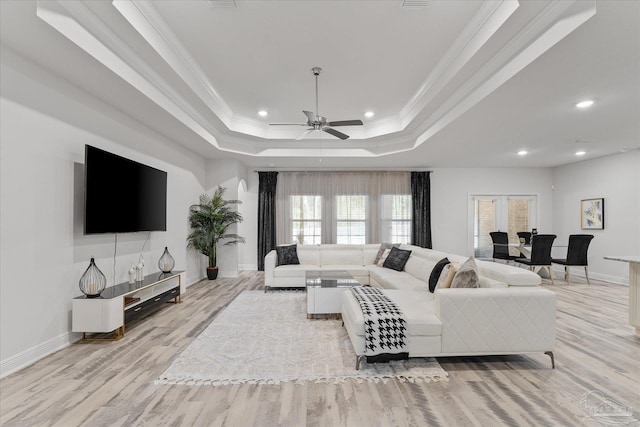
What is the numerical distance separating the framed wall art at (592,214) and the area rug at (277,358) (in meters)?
6.48

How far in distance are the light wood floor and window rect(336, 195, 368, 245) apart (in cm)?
527

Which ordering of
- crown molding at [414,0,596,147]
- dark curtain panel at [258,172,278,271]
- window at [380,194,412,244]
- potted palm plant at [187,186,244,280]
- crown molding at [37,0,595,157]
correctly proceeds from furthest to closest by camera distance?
window at [380,194,412,244] < dark curtain panel at [258,172,278,271] < potted palm plant at [187,186,244,280] < crown molding at [37,0,595,157] < crown molding at [414,0,596,147]

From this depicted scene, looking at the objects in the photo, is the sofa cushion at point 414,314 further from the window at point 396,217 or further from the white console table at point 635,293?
the window at point 396,217

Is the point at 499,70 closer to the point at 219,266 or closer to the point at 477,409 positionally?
the point at 477,409

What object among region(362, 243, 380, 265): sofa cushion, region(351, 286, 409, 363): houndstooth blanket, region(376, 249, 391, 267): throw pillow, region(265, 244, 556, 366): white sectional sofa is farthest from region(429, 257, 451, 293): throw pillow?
region(362, 243, 380, 265): sofa cushion

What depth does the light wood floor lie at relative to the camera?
6.72ft

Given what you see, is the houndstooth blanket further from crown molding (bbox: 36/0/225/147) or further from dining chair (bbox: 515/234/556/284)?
dining chair (bbox: 515/234/556/284)

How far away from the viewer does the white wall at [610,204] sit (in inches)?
248

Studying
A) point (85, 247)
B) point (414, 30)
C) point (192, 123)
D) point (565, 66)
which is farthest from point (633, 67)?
point (85, 247)

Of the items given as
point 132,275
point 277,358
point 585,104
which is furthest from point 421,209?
point 132,275

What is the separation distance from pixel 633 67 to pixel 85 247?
18.8ft

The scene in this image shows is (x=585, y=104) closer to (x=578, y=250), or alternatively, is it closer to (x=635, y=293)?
(x=635, y=293)

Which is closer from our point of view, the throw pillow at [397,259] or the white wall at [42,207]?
the white wall at [42,207]

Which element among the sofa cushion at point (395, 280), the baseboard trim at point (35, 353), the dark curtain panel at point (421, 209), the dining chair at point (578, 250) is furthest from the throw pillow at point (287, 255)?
the dining chair at point (578, 250)
